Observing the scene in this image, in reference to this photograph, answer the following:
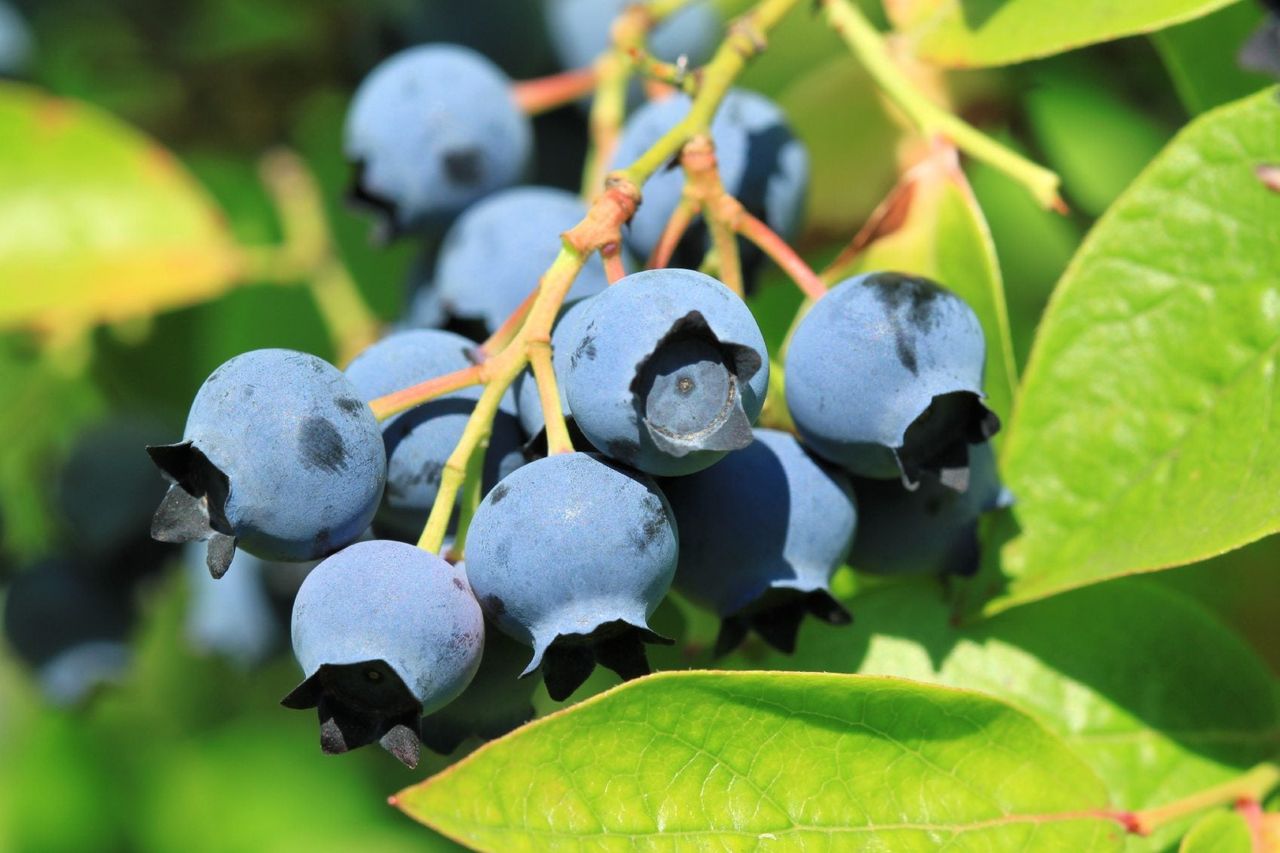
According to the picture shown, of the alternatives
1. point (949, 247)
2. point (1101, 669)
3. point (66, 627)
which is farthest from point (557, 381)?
point (66, 627)

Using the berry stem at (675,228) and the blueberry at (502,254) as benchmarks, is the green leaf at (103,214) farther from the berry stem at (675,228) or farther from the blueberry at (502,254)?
the berry stem at (675,228)

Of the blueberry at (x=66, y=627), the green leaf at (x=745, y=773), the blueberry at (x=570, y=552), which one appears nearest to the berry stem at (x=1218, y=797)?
the green leaf at (x=745, y=773)

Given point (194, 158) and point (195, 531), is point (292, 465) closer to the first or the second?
point (195, 531)

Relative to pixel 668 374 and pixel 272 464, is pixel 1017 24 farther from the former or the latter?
pixel 272 464

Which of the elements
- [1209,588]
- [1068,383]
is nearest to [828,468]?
[1068,383]

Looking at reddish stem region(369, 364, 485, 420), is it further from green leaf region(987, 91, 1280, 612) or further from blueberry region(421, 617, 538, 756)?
green leaf region(987, 91, 1280, 612)

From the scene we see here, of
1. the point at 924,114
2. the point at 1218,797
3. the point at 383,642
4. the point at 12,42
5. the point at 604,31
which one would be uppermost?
the point at 12,42
